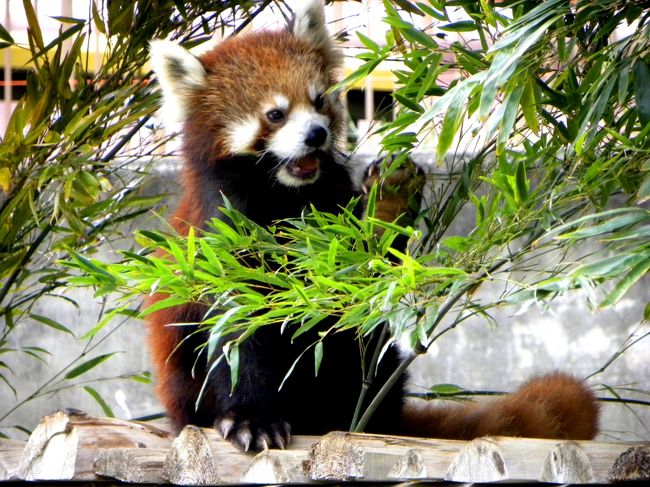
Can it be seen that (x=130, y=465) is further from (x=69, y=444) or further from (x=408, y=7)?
(x=408, y=7)

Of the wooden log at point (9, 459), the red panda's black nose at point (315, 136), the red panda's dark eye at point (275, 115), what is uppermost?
the red panda's dark eye at point (275, 115)

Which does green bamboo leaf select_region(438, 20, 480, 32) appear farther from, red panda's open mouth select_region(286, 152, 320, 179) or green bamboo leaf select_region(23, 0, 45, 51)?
green bamboo leaf select_region(23, 0, 45, 51)

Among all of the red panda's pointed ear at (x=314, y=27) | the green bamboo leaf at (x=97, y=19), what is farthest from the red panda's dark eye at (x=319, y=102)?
the green bamboo leaf at (x=97, y=19)

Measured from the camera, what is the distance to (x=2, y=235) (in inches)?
131

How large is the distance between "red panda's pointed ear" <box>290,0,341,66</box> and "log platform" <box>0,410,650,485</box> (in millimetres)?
1580

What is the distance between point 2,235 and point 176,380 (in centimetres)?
74

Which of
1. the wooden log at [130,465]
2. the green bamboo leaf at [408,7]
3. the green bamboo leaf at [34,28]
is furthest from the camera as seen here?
the green bamboo leaf at [34,28]

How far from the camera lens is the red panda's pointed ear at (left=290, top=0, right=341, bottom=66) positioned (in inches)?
142

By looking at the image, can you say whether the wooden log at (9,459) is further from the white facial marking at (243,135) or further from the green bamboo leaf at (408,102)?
the green bamboo leaf at (408,102)

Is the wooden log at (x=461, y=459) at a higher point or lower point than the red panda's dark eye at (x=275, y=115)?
lower

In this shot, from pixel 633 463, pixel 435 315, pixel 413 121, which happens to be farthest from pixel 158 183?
pixel 633 463

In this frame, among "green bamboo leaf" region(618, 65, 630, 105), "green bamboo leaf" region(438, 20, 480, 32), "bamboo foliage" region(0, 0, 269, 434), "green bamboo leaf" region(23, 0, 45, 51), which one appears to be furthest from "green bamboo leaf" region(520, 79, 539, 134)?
"green bamboo leaf" region(23, 0, 45, 51)

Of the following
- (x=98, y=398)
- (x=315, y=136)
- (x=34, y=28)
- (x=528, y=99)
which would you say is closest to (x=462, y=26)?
(x=528, y=99)

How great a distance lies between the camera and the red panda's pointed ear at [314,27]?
3.62 metres
